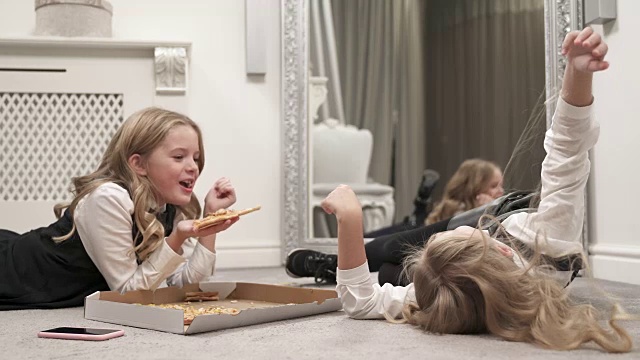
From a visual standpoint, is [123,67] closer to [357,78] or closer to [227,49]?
[227,49]

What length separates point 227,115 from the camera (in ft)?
9.84

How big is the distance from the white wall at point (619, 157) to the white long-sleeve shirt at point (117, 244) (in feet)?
4.52

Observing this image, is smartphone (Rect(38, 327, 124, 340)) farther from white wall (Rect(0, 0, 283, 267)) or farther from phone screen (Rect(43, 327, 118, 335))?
white wall (Rect(0, 0, 283, 267))

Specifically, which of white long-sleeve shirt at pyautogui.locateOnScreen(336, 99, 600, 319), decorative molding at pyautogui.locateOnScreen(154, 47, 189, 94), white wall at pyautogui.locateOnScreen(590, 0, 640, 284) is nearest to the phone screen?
white long-sleeve shirt at pyautogui.locateOnScreen(336, 99, 600, 319)

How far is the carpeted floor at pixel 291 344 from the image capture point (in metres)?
1.10

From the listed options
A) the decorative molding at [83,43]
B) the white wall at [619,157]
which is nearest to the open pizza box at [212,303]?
the white wall at [619,157]

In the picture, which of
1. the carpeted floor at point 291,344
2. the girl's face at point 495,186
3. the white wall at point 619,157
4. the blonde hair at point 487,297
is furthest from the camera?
the girl's face at point 495,186

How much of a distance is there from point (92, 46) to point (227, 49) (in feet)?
1.70

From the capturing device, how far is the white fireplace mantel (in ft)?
9.11

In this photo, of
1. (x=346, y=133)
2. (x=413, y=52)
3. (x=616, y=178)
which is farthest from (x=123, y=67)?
(x=616, y=178)

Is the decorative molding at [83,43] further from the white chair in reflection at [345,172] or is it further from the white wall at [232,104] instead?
the white chair in reflection at [345,172]

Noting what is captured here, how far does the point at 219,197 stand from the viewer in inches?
74.7

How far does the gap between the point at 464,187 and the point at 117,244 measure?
→ 5.32 feet

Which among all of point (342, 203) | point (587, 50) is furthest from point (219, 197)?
point (587, 50)
